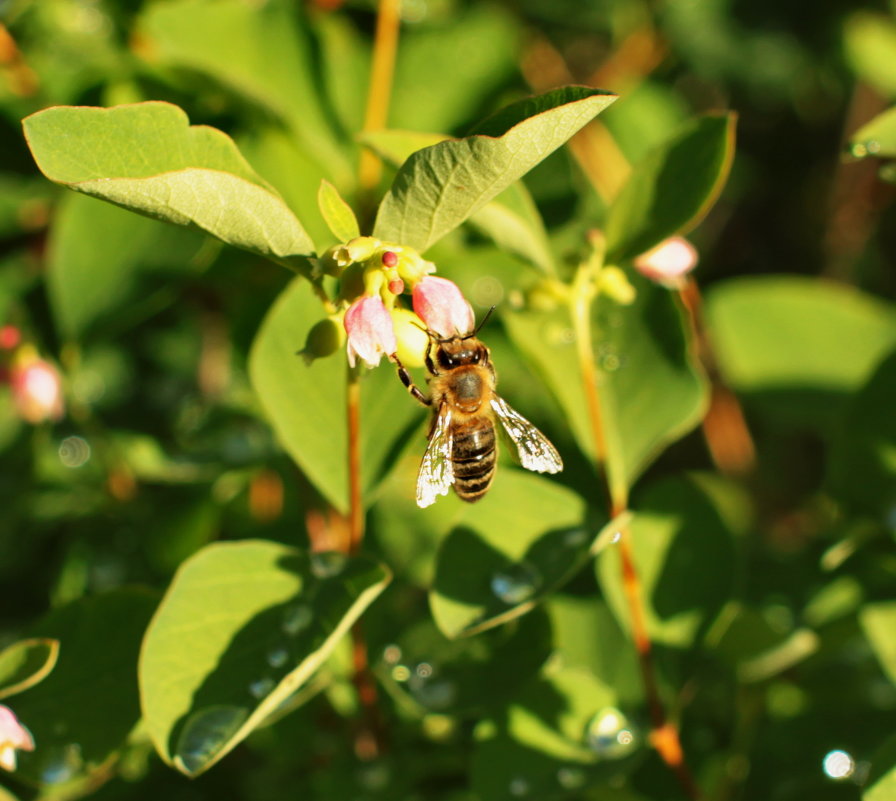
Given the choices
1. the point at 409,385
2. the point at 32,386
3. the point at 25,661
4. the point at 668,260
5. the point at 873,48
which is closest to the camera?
the point at 25,661

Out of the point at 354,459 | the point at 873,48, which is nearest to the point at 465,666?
the point at 354,459

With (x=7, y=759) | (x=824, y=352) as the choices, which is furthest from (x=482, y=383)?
(x=824, y=352)

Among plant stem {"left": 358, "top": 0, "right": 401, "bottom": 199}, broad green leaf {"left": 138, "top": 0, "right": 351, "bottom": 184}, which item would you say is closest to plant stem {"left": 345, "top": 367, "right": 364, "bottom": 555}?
broad green leaf {"left": 138, "top": 0, "right": 351, "bottom": 184}

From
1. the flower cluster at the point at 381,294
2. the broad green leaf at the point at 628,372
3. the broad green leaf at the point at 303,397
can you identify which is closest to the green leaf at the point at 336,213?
the flower cluster at the point at 381,294

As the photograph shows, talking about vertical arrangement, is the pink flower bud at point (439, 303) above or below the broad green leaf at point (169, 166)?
below

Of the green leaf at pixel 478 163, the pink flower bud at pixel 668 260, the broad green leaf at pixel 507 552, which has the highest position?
the green leaf at pixel 478 163

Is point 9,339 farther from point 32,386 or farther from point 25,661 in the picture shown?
point 25,661

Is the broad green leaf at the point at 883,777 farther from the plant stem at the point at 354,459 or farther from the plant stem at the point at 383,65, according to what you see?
the plant stem at the point at 383,65
